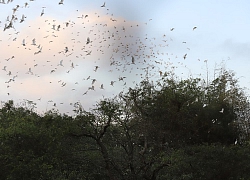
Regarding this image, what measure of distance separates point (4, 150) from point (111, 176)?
241 inches

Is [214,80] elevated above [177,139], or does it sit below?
above

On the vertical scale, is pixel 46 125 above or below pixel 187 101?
below

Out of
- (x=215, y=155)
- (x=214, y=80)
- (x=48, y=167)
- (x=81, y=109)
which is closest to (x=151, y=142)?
(x=215, y=155)

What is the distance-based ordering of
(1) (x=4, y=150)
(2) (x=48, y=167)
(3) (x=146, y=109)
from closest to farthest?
1. (2) (x=48, y=167)
2. (1) (x=4, y=150)
3. (3) (x=146, y=109)

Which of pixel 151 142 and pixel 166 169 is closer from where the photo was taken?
pixel 166 169

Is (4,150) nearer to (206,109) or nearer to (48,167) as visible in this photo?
(48,167)

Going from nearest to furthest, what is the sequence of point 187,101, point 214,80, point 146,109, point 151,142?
point 151,142
point 146,109
point 187,101
point 214,80

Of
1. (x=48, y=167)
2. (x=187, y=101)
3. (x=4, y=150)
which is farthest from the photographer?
(x=187, y=101)

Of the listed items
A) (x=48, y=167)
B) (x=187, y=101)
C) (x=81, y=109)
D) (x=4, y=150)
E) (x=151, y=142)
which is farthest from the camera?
Result: (x=187, y=101)

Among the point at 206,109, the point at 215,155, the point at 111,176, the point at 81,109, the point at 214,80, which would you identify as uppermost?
the point at 214,80

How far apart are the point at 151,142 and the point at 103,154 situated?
19.6 ft

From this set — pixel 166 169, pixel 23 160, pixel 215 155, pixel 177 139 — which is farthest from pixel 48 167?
pixel 177 139

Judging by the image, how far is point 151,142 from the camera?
26.4 m

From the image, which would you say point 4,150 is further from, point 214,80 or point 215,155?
point 214,80
